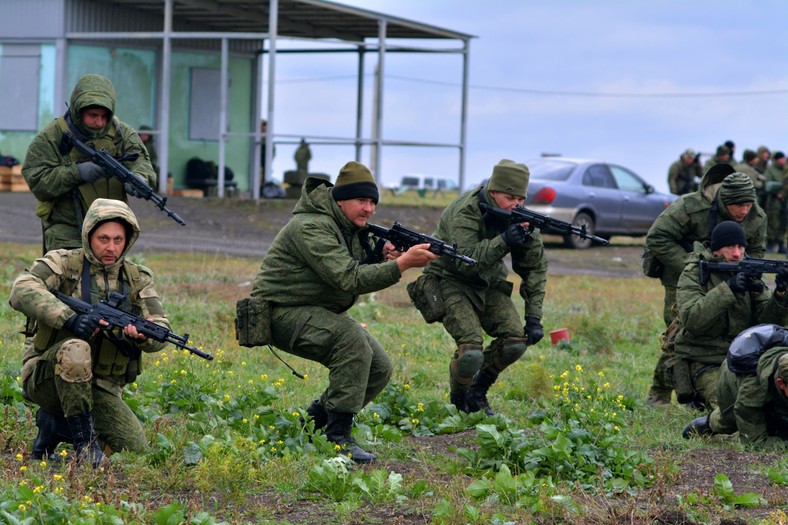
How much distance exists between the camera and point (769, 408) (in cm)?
749

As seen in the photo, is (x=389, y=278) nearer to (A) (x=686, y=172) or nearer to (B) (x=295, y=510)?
(B) (x=295, y=510)

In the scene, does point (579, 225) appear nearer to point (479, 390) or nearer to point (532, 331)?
point (479, 390)

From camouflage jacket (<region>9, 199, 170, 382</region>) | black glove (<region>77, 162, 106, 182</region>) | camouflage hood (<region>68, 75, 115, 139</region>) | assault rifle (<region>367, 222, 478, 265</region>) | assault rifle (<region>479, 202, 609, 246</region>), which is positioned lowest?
camouflage jacket (<region>9, 199, 170, 382</region>)

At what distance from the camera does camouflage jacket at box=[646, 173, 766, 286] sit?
899 centimetres

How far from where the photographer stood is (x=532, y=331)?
325 inches

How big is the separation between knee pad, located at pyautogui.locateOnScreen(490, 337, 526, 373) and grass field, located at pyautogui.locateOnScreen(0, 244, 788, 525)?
0.40m

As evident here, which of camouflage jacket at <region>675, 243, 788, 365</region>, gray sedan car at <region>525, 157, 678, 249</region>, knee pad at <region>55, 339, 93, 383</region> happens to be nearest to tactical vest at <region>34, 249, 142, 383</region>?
knee pad at <region>55, 339, 93, 383</region>

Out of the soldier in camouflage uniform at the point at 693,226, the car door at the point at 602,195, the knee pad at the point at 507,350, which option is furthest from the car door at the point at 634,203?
the knee pad at the point at 507,350

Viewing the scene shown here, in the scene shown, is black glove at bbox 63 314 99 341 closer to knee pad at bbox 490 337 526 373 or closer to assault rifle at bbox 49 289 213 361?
assault rifle at bbox 49 289 213 361

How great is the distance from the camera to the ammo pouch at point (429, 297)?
812 cm

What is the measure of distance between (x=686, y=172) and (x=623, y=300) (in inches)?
379

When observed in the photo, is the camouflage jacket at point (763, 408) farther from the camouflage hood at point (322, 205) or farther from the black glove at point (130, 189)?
the black glove at point (130, 189)

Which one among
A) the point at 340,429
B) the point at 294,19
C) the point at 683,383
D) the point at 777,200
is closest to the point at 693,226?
the point at 683,383

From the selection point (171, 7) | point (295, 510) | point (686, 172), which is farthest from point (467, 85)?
point (295, 510)
